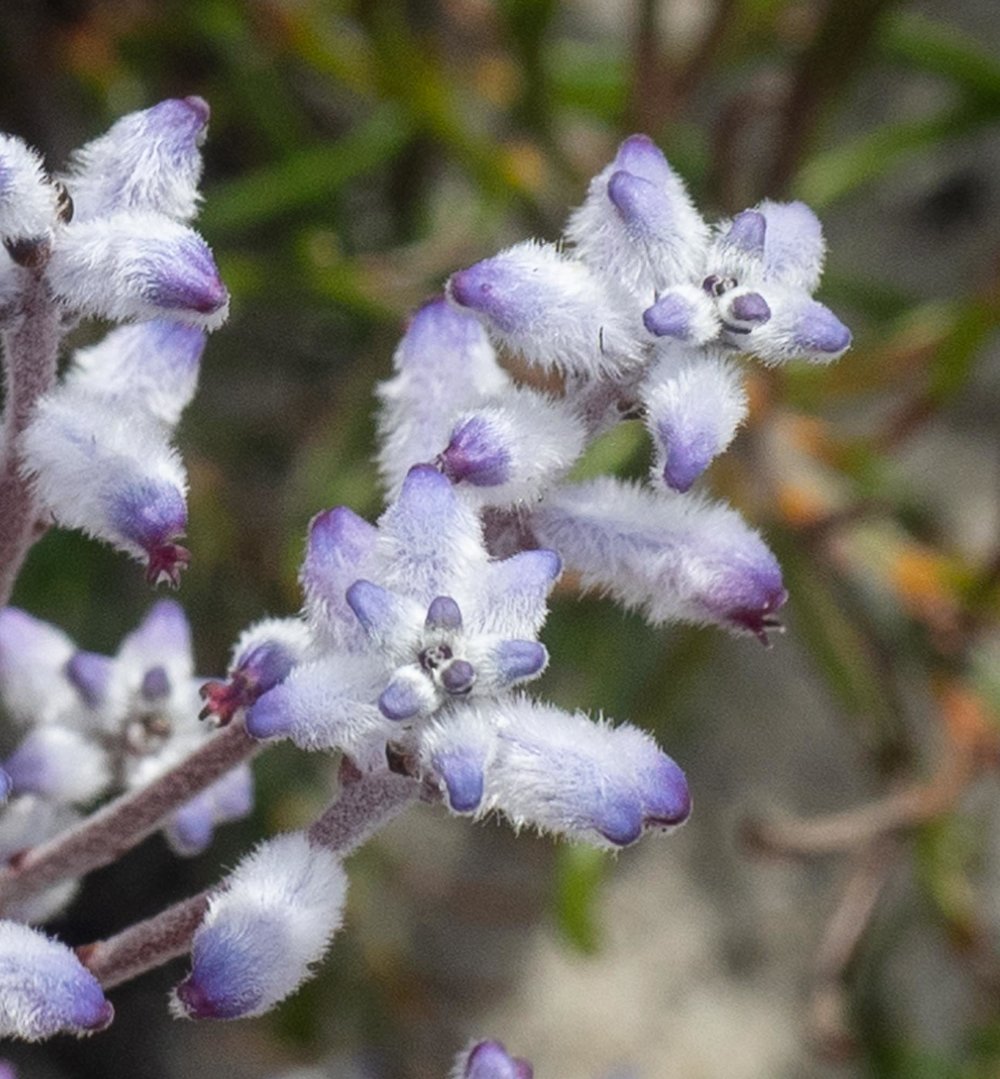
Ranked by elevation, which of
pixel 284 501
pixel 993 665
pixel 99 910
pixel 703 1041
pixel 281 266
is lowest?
pixel 703 1041

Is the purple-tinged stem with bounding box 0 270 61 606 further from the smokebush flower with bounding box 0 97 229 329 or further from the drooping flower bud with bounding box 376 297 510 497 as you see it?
the drooping flower bud with bounding box 376 297 510 497

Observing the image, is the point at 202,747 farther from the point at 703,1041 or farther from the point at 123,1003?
the point at 703,1041

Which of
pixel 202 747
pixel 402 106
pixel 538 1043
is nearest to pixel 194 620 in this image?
pixel 402 106

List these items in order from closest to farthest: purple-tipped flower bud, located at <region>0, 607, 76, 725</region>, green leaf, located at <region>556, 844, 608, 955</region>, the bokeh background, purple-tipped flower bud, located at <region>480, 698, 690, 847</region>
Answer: purple-tipped flower bud, located at <region>480, 698, 690, 847</region> < purple-tipped flower bud, located at <region>0, 607, 76, 725</region> < green leaf, located at <region>556, 844, 608, 955</region> < the bokeh background

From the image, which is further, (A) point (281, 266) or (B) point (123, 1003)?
(B) point (123, 1003)

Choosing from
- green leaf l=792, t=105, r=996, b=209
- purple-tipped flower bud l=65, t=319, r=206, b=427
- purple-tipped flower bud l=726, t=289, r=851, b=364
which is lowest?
green leaf l=792, t=105, r=996, b=209

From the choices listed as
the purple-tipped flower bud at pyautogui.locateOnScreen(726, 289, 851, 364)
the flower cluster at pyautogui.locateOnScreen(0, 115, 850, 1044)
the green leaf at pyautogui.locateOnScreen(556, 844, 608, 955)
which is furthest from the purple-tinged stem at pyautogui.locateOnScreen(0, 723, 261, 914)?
the green leaf at pyautogui.locateOnScreen(556, 844, 608, 955)

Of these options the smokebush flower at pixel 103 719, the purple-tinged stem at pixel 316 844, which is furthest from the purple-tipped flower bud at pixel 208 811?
the purple-tinged stem at pixel 316 844
